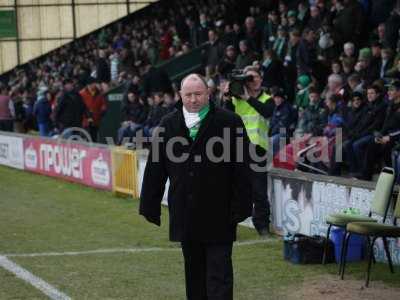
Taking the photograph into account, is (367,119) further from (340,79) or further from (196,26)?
(196,26)

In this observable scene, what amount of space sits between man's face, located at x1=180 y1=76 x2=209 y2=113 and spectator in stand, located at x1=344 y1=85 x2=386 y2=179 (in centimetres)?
706

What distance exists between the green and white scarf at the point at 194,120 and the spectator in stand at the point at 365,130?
6.98 meters

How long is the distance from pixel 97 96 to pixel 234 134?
57.3 ft

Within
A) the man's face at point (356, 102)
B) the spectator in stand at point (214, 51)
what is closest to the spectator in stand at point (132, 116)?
the spectator in stand at point (214, 51)

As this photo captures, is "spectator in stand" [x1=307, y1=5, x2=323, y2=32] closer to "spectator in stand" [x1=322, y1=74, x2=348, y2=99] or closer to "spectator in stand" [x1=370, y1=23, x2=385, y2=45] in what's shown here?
"spectator in stand" [x1=370, y1=23, x2=385, y2=45]

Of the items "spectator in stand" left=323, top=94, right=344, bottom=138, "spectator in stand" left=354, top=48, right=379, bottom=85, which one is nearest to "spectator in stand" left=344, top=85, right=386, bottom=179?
"spectator in stand" left=323, top=94, right=344, bottom=138

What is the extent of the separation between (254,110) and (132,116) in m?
10.6

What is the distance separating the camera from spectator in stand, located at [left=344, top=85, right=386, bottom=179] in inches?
548

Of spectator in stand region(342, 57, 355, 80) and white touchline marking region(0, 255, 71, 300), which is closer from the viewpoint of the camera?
white touchline marking region(0, 255, 71, 300)

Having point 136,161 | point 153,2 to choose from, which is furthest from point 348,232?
point 153,2

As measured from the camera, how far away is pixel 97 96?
80.0 feet

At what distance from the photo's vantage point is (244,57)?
807 inches

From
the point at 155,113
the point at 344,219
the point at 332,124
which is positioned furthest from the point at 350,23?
the point at 344,219

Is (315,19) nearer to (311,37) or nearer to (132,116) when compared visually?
(311,37)
